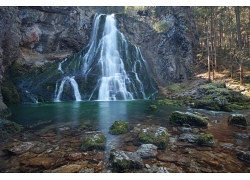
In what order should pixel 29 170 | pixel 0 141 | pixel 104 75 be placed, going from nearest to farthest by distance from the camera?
pixel 29 170
pixel 0 141
pixel 104 75

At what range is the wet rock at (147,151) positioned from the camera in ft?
16.9

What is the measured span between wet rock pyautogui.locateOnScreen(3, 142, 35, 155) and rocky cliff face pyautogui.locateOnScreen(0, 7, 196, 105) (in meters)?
18.5

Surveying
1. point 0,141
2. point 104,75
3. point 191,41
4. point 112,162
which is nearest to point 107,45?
point 104,75

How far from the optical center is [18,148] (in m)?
5.77

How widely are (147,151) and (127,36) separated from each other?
1029 inches

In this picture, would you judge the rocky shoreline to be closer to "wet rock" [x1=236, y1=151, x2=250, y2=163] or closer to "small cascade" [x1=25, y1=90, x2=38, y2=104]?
"wet rock" [x1=236, y1=151, x2=250, y2=163]

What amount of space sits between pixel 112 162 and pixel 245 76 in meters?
20.1

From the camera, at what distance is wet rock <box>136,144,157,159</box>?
5148mm

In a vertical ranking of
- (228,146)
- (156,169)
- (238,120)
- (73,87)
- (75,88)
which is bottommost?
(156,169)

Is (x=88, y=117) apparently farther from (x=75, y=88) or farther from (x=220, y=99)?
(x=75, y=88)

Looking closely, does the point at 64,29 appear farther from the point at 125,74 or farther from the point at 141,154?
the point at 141,154

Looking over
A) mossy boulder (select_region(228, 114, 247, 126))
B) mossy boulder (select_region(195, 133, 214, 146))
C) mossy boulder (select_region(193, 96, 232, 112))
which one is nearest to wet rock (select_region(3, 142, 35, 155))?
mossy boulder (select_region(195, 133, 214, 146))

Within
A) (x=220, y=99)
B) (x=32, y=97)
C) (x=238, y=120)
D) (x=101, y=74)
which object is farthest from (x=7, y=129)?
(x=101, y=74)

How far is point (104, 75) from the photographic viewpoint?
2309 cm
